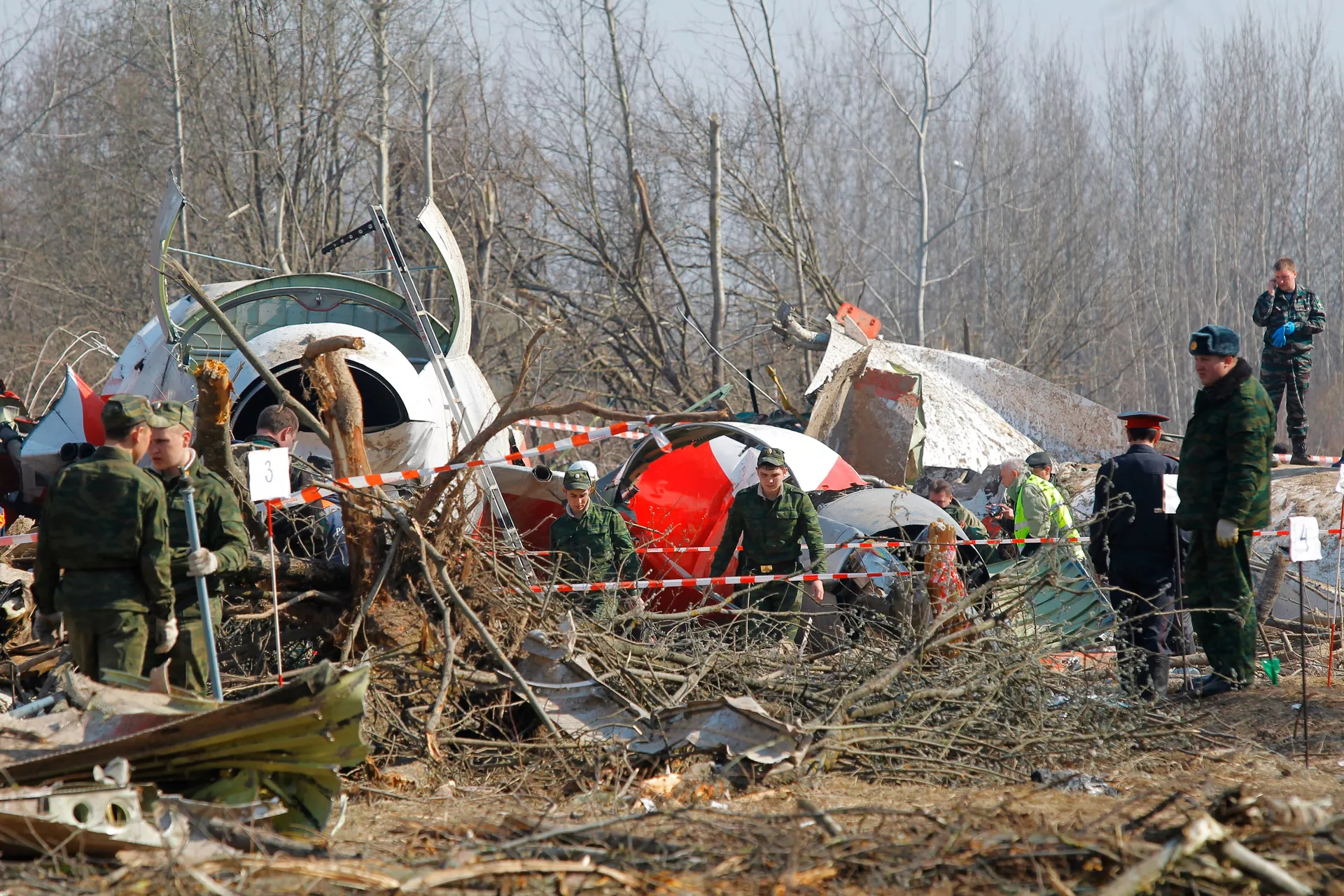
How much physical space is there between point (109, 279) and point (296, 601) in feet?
59.3

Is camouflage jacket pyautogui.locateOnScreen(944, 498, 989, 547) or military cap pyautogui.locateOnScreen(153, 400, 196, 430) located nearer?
military cap pyautogui.locateOnScreen(153, 400, 196, 430)

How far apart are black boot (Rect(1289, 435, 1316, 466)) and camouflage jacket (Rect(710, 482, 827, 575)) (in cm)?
605

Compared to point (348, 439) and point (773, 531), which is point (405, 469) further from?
point (348, 439)

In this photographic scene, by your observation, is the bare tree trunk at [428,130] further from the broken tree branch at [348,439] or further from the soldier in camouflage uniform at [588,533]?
the broken tree branch at [348,439]

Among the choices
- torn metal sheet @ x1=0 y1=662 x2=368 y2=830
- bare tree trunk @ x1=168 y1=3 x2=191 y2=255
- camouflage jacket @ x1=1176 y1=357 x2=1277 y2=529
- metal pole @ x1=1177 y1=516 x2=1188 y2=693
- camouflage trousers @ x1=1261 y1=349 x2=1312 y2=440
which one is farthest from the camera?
bare tree trunk @ x1=168 y1=3 x2=191 y2=255

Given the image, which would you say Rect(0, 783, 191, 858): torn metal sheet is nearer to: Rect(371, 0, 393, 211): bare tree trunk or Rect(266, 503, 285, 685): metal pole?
Rect(266, 503, 285, 685): metal pole

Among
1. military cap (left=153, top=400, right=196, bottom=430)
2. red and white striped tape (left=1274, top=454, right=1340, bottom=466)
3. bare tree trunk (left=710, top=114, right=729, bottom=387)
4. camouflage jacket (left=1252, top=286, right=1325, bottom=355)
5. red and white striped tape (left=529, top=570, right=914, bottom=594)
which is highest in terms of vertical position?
bare tree trunk (left=710, top=114, right=729, bottom=387)

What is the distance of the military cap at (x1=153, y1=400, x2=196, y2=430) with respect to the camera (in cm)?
491

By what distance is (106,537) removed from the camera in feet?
15.2

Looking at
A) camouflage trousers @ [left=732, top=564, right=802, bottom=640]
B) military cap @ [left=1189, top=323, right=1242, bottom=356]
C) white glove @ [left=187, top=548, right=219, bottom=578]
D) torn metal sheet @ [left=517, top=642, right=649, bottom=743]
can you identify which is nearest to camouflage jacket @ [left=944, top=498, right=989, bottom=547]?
camouflage trousers @ [left=732, top=564, right=802, bottom=640]

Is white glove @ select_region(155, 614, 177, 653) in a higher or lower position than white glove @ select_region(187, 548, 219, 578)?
lower

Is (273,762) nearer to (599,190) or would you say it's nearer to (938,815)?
(938,815)

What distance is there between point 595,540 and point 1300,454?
7.06 meters

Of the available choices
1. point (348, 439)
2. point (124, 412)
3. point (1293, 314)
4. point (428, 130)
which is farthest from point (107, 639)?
point (428, 130)
